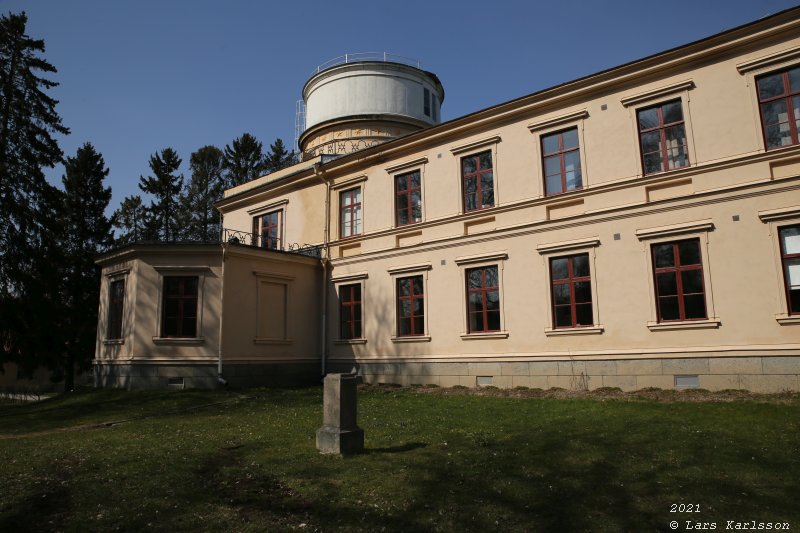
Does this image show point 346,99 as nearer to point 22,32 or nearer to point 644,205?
point 22,32

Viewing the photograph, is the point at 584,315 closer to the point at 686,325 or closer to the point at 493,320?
the point at 686,325

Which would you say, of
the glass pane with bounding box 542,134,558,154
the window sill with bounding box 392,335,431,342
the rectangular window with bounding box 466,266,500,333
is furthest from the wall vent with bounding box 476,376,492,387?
the glass pane with bounding box 542,134,558,154

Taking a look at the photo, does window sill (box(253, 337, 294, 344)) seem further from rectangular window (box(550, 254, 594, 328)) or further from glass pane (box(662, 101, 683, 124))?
glass pane (box(662, 101, 683, 124))

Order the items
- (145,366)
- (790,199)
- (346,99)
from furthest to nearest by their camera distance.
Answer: (346,99)
(145,366)
(790,199)

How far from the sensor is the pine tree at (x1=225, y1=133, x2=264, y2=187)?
43.6 meters

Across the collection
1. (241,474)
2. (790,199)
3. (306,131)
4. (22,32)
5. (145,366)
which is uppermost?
(22,32)

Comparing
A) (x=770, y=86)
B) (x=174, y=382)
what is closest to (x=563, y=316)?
(x=770, y=86)

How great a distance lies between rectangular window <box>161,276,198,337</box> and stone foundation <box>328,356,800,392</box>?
6.35 m

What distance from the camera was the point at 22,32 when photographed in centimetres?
2214

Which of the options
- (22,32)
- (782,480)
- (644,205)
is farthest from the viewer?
(22,32)

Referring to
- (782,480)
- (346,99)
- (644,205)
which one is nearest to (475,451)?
(782,480)

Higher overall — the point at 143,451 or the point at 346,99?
the point at 346,99

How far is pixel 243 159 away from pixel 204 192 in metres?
4.03

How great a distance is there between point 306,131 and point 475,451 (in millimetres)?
22343
